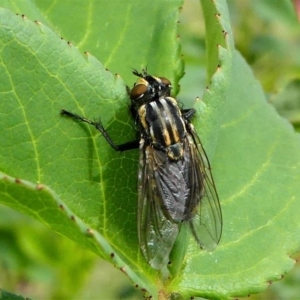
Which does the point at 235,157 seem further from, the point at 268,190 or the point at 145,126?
the point at 145,126

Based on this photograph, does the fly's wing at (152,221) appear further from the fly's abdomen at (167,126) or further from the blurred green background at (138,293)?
the blurred green background at (138,293)

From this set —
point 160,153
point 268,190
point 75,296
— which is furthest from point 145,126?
point 75,296

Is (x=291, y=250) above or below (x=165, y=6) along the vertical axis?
below

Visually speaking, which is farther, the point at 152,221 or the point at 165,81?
the point at 165,81

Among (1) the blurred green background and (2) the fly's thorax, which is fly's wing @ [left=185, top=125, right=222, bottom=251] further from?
(1) the blurred green background

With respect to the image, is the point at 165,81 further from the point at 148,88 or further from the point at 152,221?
the point at 152,221

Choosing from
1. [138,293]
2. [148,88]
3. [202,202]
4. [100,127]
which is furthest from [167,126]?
[138,293]

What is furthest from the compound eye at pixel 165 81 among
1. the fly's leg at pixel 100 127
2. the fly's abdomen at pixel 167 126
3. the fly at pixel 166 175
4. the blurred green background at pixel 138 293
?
the blurred green background at pixel 138 293
